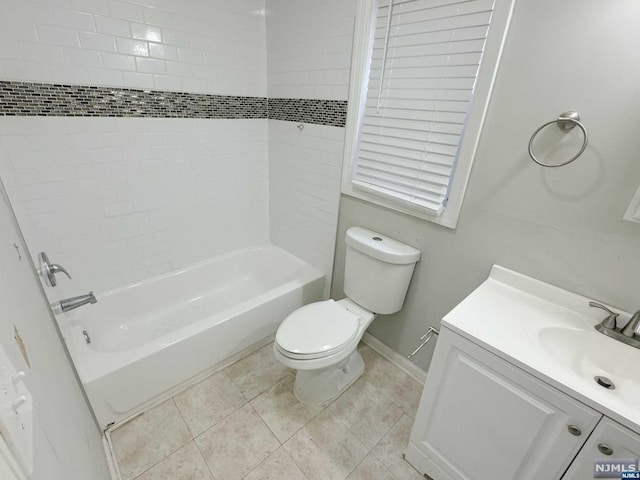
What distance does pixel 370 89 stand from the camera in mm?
1503

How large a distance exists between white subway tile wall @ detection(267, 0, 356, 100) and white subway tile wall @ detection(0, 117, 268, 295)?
417 mm

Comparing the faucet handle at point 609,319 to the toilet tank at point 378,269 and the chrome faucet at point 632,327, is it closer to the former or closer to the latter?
the chrome faucet at point 632,327

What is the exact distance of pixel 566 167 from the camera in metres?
1.02

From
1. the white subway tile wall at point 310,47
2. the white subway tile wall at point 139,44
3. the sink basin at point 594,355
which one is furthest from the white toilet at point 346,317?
the white subway tile wall at point 139,44

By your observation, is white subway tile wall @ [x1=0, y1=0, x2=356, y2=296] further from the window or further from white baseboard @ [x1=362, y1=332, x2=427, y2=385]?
white baseboard @ [x1=362, y1=332, x2=427, y2=385]

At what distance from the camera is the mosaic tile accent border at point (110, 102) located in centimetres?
134

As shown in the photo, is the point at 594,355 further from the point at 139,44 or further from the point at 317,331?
the point at 139,44

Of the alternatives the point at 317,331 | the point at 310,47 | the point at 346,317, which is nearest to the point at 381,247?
the point at 346,317

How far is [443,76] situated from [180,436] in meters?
1.98

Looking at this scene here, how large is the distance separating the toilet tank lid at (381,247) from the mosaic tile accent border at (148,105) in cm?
65

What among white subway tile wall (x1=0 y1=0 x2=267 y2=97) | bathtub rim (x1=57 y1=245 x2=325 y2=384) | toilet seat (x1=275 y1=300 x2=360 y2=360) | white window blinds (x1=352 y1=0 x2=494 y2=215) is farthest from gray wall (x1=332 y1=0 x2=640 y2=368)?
white subway tile wall (x1=0 y1=0 x2=267 y2=97)

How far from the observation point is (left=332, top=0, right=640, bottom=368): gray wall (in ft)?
2.97

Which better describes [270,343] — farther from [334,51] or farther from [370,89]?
[334,51]

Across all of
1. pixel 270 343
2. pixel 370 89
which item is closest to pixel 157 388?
pixel 270 343
